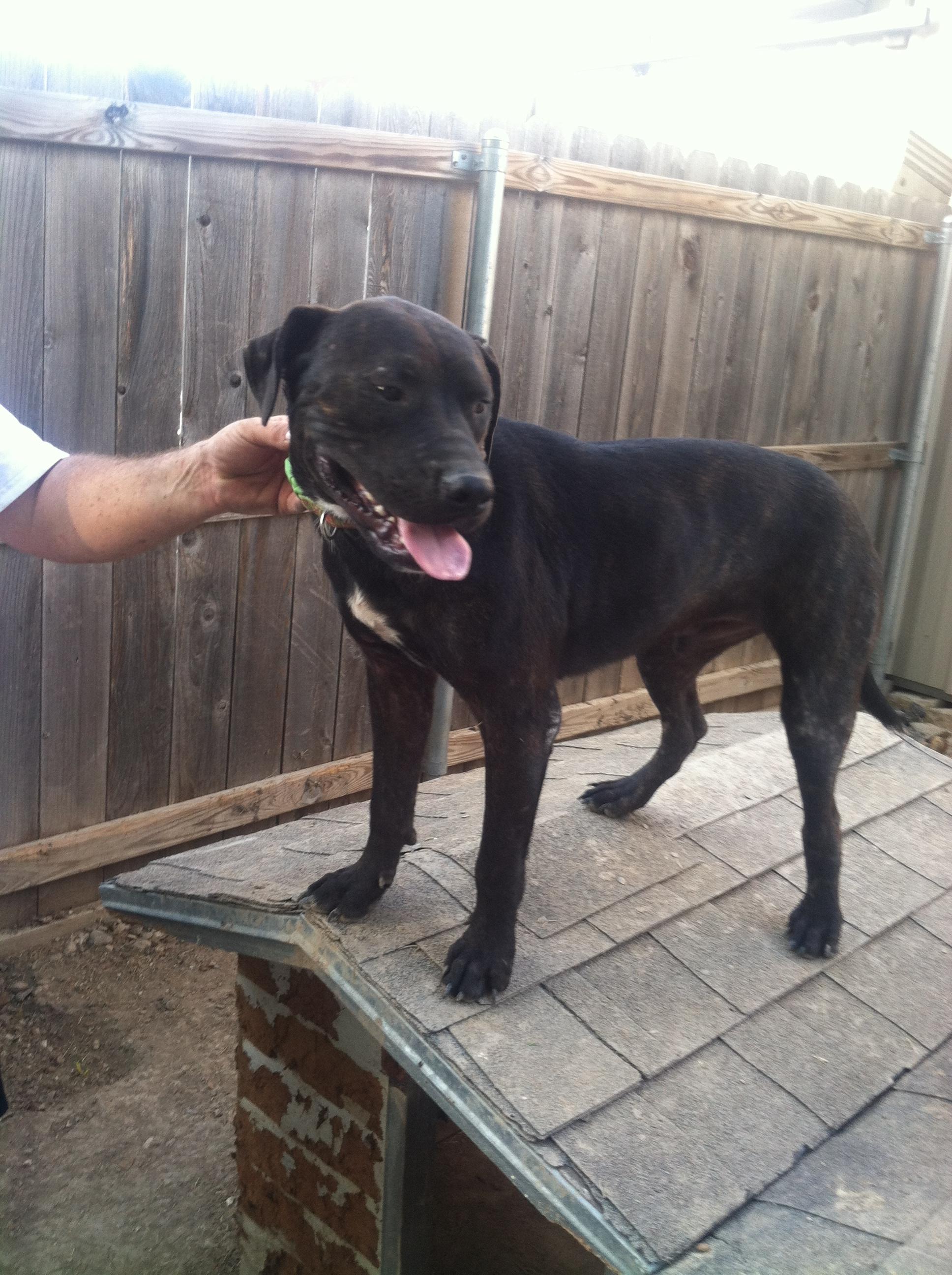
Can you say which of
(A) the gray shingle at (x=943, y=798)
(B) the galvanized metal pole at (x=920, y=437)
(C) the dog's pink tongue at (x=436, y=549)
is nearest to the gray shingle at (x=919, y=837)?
(A) the gray shingle at (x=943, y=798)

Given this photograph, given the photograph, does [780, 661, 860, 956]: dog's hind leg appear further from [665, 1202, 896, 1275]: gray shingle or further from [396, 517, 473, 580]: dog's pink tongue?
[396, 517, 473, 580]: dog's pink tongue

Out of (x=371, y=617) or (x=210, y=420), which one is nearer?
(x=371, y=617)

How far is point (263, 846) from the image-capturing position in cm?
346

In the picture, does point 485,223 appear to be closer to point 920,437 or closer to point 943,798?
point 943,798

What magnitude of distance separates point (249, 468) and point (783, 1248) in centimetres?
198

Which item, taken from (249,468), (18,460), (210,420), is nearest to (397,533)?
(249,468)

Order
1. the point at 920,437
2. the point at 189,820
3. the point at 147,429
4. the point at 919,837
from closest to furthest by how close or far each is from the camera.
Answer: the point at 919,837 → the point at 147,429 → the point at 189,820 → the point at 920,437

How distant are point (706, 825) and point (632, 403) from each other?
275 cm

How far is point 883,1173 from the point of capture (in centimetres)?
238

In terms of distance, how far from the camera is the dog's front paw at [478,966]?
8.46 feet

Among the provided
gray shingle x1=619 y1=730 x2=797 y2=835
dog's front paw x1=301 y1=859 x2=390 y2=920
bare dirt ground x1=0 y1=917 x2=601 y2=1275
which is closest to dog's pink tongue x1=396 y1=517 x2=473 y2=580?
dog's front paw x1=301 y1=859 x2=390 y2=920

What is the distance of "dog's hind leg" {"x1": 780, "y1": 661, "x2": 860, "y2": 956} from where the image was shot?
3094mm

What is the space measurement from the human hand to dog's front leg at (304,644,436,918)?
0.47m

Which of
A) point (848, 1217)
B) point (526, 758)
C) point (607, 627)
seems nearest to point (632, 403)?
point (607, 627)
